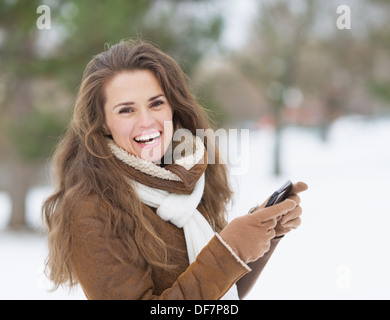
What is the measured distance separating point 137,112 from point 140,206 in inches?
7.8

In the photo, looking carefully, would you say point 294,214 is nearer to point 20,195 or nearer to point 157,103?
point 157,103

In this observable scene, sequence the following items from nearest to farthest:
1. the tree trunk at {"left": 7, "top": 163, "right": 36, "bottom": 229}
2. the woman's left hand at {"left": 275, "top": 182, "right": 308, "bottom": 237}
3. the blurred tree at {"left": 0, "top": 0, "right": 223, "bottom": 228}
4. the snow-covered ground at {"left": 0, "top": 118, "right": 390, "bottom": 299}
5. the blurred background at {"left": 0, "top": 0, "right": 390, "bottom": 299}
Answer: the woman's left hand at {"left": 275, "top": 182, "right": 308, "bottom": 237}
the snow-covered ground at {"left": 0, "top": 118, "right": 390, "bottom": 299}
the blurred background at {"left": 0, "top": 0, "right": 390, "bottom": 299}
the blurred tree at {"left": 0, "top": 0, "right": 223, "bottom": 228}
the tree trunk at {"left": 7, "top": 163, "right": 36, "bottom": 229}

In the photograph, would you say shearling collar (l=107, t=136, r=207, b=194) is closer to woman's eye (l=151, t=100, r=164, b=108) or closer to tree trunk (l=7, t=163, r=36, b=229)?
woman's eye (l=151, t=100, r=164, b=108)

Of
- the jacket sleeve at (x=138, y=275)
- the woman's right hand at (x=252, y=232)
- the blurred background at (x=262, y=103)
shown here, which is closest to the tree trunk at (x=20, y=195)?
the blurred background at (x=262, y=103)

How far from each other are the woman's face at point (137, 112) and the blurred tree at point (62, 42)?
3.15m

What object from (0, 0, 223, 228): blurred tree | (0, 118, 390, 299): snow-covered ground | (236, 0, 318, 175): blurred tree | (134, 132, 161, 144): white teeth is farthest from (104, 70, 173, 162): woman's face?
(236, 0, 318, 175): blurred tree

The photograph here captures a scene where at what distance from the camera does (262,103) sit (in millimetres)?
9758

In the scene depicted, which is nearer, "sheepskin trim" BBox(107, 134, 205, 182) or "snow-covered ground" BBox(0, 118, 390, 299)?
"sheepskin trim" BBox(107, 134, 205, 182)

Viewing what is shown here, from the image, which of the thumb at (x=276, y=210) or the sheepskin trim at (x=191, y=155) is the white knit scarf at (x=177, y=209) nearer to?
the sheepskin trim at (x=191, y=155)

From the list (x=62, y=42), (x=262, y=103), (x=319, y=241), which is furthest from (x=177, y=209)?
(x=262, y=103)

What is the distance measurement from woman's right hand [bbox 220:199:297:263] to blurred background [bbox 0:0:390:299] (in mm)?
491

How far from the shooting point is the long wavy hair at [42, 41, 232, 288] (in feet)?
3.06

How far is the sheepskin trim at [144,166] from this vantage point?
1.00 meters

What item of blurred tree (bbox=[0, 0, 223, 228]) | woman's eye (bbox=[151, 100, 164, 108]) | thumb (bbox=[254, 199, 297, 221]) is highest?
blurred tree (bbox=[0, 0, 223, 228])
